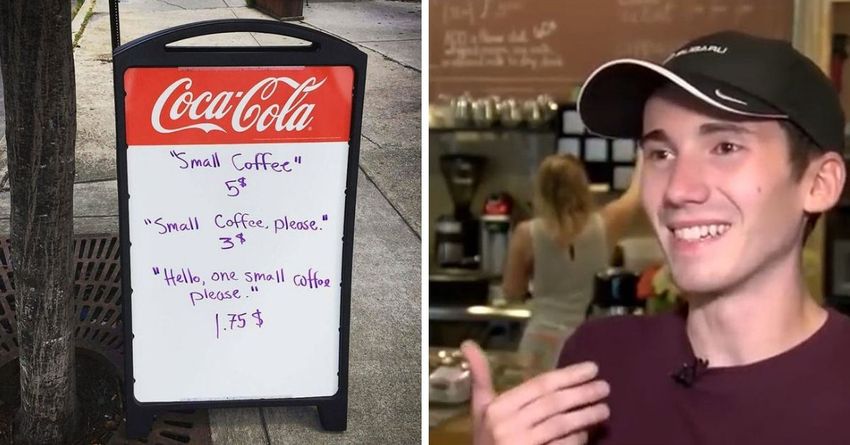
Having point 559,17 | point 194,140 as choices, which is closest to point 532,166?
point 559,17

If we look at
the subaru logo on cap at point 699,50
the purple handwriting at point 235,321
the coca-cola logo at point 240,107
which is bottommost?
the purple handwriting at point 235,321

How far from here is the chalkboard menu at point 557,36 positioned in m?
2.06

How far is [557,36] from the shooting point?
2.11m

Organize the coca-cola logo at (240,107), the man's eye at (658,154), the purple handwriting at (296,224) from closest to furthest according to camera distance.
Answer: the man's eye at (658,154) < the coca-cola logo at (240,107) < the purple handwriting at (296,224)

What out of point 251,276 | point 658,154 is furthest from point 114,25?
point 658,154

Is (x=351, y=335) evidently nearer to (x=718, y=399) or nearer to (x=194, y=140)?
(x=194, y=140)

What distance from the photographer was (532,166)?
2102 millimetres

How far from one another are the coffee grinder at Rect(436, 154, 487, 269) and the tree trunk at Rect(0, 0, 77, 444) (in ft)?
2.95

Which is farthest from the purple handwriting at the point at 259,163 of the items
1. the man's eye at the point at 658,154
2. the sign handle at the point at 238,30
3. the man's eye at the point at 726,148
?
the man's eye at the point at 726,148

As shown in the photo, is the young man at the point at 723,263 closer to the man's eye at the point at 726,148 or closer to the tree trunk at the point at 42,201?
the man's eye at the point at 726,148

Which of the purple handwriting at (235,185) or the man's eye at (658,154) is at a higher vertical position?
the man's eye at (658,154)

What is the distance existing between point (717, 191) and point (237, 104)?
1.10 metres

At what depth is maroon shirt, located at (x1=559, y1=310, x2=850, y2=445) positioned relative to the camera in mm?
1900

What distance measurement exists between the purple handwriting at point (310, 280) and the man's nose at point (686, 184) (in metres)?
0.89
